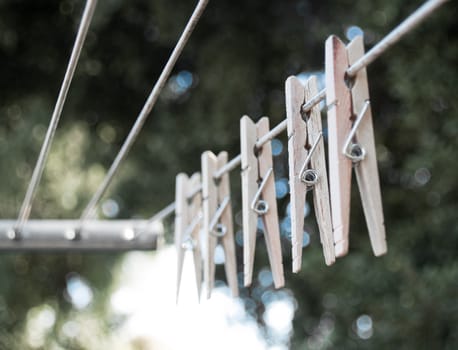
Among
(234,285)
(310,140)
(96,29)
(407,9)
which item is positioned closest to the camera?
(310,140)

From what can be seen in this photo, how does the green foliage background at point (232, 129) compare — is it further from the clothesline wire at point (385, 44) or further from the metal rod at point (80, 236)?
the clothesline wire at point (385, 44)

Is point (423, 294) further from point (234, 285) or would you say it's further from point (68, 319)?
point (68, 319)

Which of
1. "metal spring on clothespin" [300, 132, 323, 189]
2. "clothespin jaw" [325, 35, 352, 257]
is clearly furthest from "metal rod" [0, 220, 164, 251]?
"clothespin jaw" [325, 35, 352, 257]

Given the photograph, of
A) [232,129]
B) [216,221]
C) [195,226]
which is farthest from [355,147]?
[232,129]

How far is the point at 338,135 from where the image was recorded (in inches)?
41.1

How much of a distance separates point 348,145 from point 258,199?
1.42 feet

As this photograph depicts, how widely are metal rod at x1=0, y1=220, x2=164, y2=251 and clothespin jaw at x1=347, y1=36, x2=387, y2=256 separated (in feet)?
5.57

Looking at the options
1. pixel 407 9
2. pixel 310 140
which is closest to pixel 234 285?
pixel 310 140

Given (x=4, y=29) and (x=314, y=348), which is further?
(x=4, y=29)

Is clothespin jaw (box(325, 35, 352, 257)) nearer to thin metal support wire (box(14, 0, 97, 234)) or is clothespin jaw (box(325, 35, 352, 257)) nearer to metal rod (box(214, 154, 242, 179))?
thin metal support wire (box(14, 0, 97, 234))

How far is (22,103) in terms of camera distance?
5734mm

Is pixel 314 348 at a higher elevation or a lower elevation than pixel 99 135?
lower

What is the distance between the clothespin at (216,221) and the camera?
1729mm

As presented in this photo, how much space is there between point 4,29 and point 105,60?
0.65m
